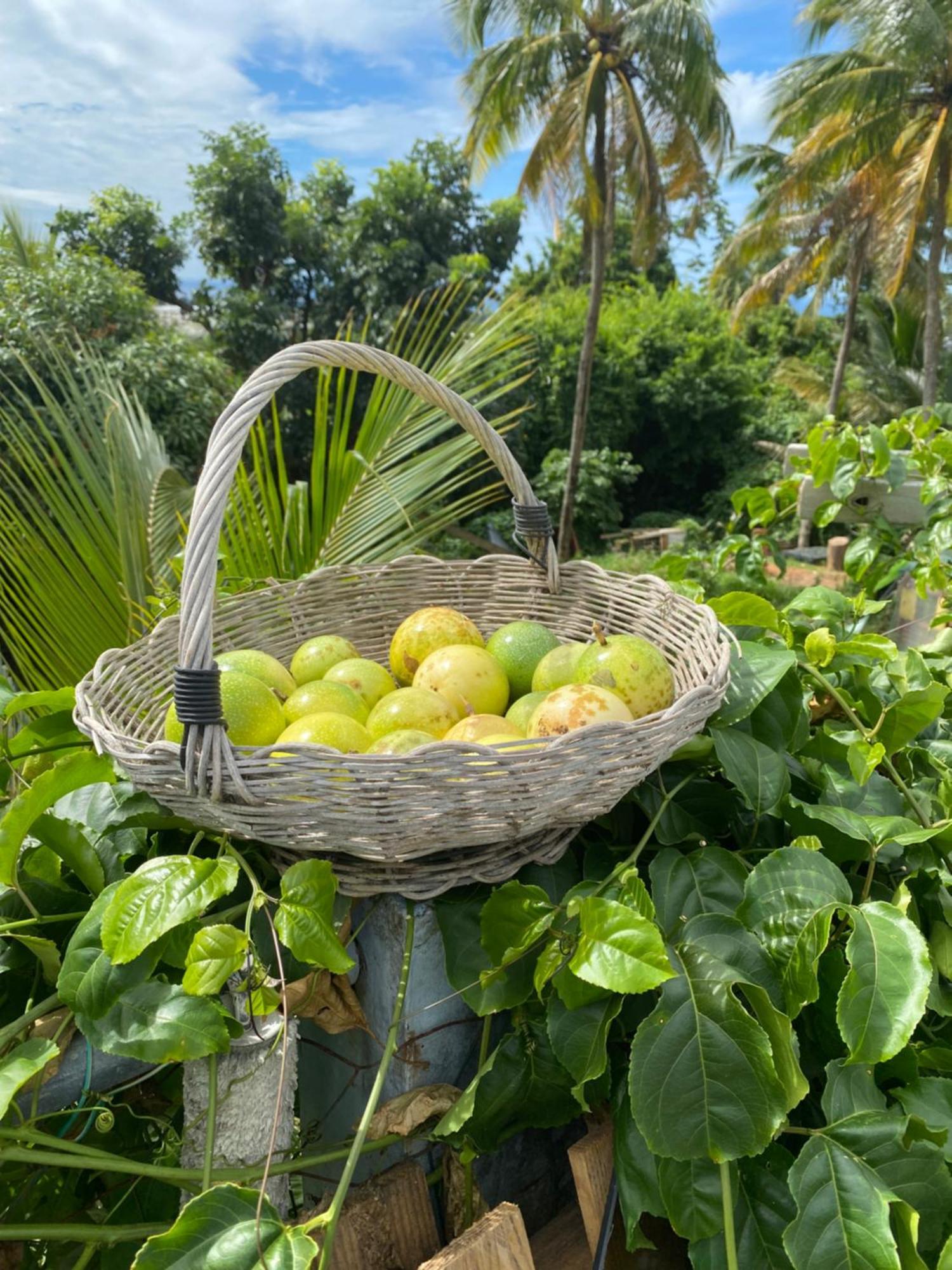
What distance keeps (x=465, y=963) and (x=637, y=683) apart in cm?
35

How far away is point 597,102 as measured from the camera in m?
10.4

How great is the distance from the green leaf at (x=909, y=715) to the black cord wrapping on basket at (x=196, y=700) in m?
0.69

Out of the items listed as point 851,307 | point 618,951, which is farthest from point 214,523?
point 851,307

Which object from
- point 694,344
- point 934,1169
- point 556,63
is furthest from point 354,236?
point 934,1169

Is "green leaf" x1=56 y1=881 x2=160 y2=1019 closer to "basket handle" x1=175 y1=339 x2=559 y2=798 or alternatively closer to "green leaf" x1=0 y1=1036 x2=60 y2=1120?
"green leaf" x1=0 y1=1036 x2=60 y2=1120

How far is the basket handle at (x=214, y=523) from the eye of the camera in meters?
0.73

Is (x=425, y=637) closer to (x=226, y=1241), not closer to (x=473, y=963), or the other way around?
(x=473, y=963)

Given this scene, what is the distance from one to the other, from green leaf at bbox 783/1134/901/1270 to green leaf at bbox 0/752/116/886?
26.7 inches

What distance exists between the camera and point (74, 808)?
941 mm

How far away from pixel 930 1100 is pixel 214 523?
772 mm

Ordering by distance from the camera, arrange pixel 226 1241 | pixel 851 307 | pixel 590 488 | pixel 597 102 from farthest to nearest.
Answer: pixel 851 307 → pixel 590 488 → pixel 597 102 → pixel 226 1241

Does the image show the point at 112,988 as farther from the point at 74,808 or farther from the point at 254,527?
the point at 254,527

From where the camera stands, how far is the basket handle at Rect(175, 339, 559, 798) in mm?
731

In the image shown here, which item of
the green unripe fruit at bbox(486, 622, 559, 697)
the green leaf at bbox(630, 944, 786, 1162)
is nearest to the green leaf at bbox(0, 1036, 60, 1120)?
the green leaf at bbox(630, 944, 786, 1162)
